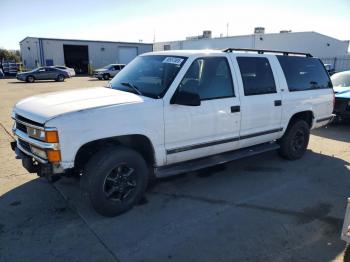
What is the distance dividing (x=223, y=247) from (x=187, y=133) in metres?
1.51

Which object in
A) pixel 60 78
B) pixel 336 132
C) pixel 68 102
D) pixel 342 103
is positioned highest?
pixel 68 102

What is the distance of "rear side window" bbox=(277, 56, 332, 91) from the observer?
5609 millimetres

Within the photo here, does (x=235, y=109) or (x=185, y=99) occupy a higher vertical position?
(x=185, y=99)

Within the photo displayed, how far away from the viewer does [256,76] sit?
5059 millimetres

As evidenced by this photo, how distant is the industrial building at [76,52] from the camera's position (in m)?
41.4

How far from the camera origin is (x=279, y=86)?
5.39 meters

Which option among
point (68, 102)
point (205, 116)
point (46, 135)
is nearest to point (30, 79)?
point (68, 102)

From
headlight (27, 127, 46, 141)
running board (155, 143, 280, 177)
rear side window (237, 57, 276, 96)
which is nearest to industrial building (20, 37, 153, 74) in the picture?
rear side window (237, 57, 276, 96)

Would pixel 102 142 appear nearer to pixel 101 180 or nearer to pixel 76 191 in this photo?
pixel 101 180

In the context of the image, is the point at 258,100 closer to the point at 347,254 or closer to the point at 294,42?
the point at 347,254

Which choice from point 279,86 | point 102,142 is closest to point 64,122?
point 102,142

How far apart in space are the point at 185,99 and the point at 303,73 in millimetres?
3066

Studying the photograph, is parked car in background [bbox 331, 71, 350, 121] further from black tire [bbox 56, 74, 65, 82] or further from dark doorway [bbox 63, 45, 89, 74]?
dark doorway [bbox 63, 45, 89, 74]

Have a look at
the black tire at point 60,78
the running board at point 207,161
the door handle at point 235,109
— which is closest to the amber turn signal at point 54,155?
the running board at point 207,161
